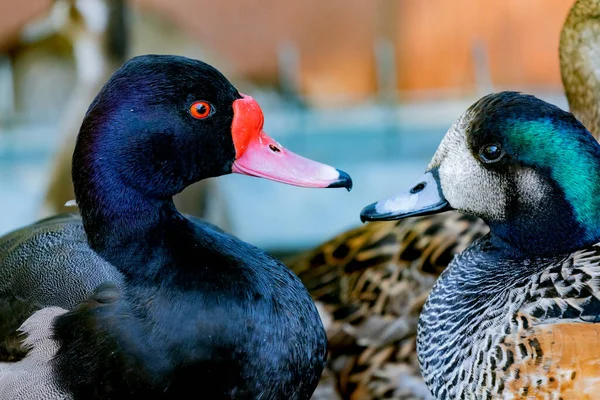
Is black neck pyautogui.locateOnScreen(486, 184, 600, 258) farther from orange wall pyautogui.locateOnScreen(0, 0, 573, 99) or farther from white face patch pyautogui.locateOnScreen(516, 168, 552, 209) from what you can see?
orange wall pyautogui.locateOnScreen(0, 0, 573, 99)

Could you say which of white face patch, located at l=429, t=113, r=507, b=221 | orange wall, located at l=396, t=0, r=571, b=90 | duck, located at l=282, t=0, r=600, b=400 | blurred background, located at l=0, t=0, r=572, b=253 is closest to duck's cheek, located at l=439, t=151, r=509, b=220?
white face patch, located at l=429, t=113, r=507, b=221

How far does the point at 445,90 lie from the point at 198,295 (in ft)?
21.3

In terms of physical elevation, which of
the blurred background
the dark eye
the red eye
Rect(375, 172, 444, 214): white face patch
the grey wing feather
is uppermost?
the red eye

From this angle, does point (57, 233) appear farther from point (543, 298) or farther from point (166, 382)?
point (543, 298)

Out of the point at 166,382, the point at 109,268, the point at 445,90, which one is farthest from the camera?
the point at 445,90

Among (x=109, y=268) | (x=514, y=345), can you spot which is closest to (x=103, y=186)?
(x=109, y=268)

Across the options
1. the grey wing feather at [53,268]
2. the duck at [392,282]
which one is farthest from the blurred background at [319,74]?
the grey wing feather at [53,268]

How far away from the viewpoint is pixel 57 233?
7.86ft

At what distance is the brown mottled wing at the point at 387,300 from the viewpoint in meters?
2.77

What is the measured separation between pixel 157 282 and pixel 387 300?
3.02ft

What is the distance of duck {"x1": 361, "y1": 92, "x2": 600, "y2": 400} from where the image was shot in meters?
2.08

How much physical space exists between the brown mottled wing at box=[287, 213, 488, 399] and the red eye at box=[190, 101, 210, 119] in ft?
3.09

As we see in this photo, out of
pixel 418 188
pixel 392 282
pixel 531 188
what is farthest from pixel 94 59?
pixel 531 188

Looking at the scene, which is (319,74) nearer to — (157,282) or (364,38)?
(364,38)
